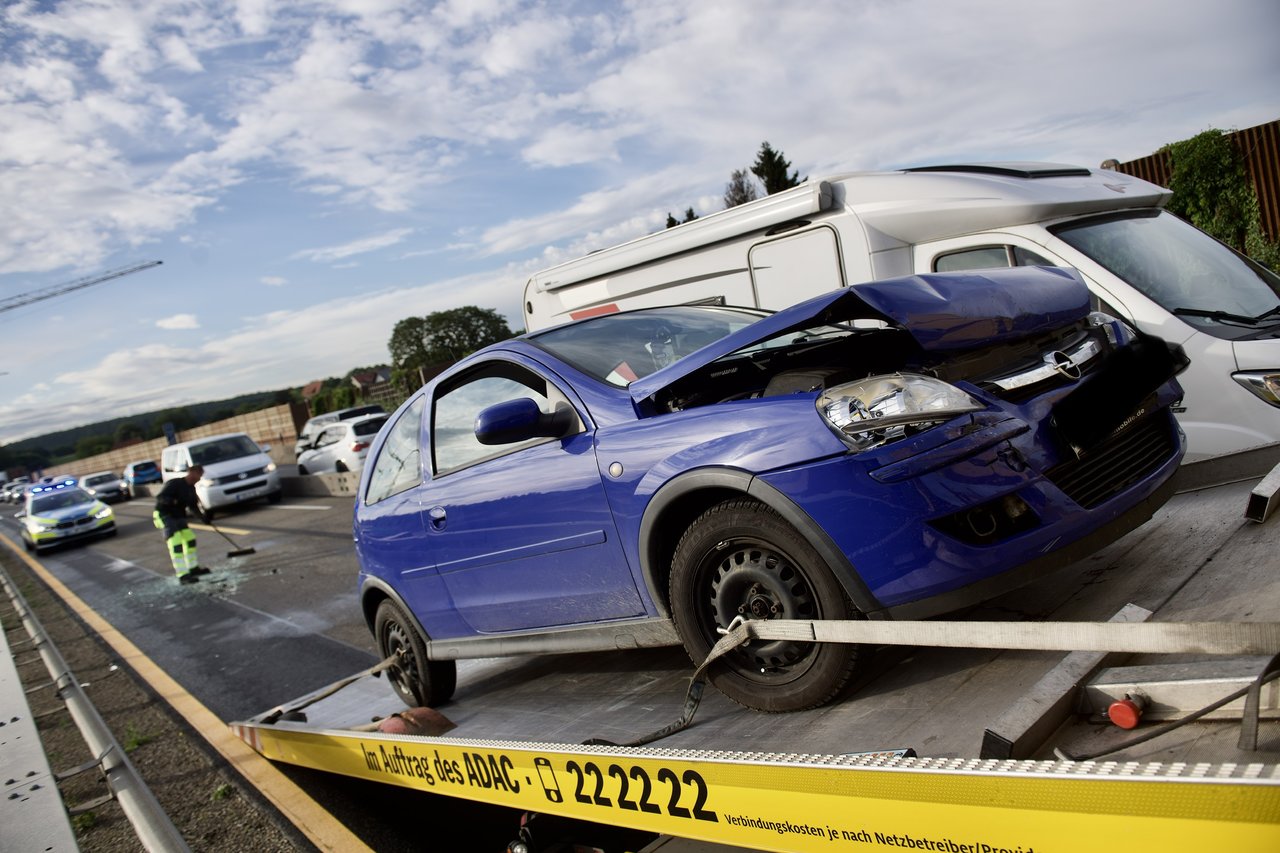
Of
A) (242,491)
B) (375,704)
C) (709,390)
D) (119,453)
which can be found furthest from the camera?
(119,453)

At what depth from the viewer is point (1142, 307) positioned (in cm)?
530

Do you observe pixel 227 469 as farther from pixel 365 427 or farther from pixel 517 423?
pixel 517 423

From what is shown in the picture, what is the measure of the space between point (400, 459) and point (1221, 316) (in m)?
4.42

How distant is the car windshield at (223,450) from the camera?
21906 millimetres

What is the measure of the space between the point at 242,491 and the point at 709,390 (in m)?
20.2

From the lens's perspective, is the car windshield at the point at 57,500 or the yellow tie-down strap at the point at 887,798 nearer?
the yellow tie-down strap at the point at 887,798

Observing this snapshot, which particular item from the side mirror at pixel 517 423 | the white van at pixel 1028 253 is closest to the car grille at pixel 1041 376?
the side mirror at pixel 517 423

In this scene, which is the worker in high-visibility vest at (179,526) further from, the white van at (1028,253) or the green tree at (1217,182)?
the green tree at (1217,182)

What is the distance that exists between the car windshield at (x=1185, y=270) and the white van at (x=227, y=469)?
63.7 feet

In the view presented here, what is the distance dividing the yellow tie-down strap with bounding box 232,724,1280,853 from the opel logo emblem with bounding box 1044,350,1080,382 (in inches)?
56.2

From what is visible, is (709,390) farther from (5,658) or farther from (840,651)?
(5,658)

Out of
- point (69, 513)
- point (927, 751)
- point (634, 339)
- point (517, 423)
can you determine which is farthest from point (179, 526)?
point (927, 751)

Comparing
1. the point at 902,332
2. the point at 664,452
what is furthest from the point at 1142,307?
the point at 664,452

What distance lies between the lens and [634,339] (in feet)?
12.9
